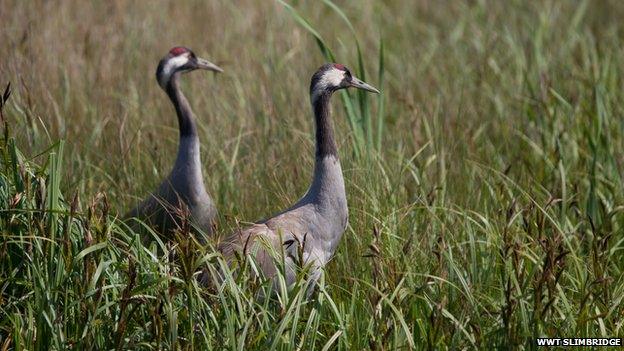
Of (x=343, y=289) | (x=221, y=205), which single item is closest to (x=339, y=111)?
(x=221, y=205)

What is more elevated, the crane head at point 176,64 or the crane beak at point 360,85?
the crane head at point 176,64

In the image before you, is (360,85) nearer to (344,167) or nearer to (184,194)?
(344,167)

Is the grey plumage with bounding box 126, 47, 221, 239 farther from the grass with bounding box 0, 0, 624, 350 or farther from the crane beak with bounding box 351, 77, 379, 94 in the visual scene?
the crane beak with bounding box 351, 77, 379, 94

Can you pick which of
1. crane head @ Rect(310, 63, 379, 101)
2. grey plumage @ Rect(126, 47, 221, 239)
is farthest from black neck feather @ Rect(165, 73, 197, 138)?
crane head @ Rect(310, 63, 379, 101)

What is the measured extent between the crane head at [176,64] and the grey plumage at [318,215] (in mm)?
1295

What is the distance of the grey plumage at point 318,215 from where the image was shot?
474 centimetres

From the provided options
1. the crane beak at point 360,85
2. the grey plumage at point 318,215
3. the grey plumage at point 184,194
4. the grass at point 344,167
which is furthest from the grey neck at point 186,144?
the crane beak at point 360,85

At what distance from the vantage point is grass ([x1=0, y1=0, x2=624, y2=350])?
13.3ft

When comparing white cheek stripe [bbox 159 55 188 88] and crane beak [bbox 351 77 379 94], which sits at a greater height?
white cheek stripe [bbox 159 55 188 88]

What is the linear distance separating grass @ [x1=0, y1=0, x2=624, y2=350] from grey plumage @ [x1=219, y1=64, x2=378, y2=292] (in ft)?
0.48

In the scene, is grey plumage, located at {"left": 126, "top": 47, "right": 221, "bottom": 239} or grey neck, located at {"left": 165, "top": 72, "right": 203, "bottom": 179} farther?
grey neck, located at {"left": 165, "top": 72, "right": 203, "bottom": 179}

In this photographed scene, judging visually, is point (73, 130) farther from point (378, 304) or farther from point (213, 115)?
point (378, 304)

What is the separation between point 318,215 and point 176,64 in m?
1.68

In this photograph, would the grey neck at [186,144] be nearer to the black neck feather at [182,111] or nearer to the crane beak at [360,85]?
the black neck feather at [182,111]
